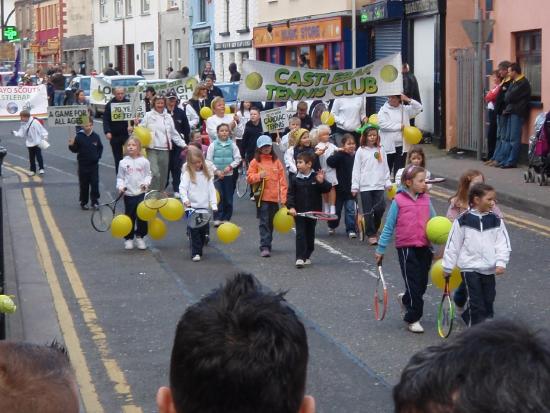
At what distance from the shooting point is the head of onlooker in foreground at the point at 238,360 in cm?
229

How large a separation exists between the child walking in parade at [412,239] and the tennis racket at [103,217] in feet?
19.3

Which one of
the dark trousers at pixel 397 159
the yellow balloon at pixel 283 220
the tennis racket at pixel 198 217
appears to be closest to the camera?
the yellow balloon at pixel 283 220

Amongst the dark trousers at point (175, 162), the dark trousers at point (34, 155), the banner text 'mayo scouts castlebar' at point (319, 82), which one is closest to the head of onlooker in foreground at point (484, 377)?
the banner text 'mayo scouts castlebar' at point (319, 82)

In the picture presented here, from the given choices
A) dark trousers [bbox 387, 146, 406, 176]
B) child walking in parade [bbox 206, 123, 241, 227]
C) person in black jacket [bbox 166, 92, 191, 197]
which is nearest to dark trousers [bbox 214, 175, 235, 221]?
child walking in parade [bbox 206, 123, 241, 227]

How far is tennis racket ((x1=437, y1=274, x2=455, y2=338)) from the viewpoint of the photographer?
930 centimetres

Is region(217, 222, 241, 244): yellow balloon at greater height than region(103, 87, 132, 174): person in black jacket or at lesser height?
lesser

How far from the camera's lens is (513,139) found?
21359 millimetres

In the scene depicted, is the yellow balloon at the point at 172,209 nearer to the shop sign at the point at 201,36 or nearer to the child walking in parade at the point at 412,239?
the child walking in parade at the point at 412,239

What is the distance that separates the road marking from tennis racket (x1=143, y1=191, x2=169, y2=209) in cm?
129

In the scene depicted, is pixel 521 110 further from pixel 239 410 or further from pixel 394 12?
pixel 239 410

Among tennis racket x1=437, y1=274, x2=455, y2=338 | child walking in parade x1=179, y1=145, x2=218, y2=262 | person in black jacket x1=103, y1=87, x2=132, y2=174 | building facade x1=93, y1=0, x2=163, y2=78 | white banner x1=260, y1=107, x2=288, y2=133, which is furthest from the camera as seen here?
building facade x1=93, y1=0, x2=163, y2=78

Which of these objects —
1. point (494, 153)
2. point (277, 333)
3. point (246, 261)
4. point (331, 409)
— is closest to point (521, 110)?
point (494, 153)

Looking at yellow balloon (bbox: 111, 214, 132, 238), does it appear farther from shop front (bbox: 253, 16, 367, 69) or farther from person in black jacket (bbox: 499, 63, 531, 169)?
shop front (bbox: 253, 16, 367, 69)

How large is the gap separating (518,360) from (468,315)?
300 inches
